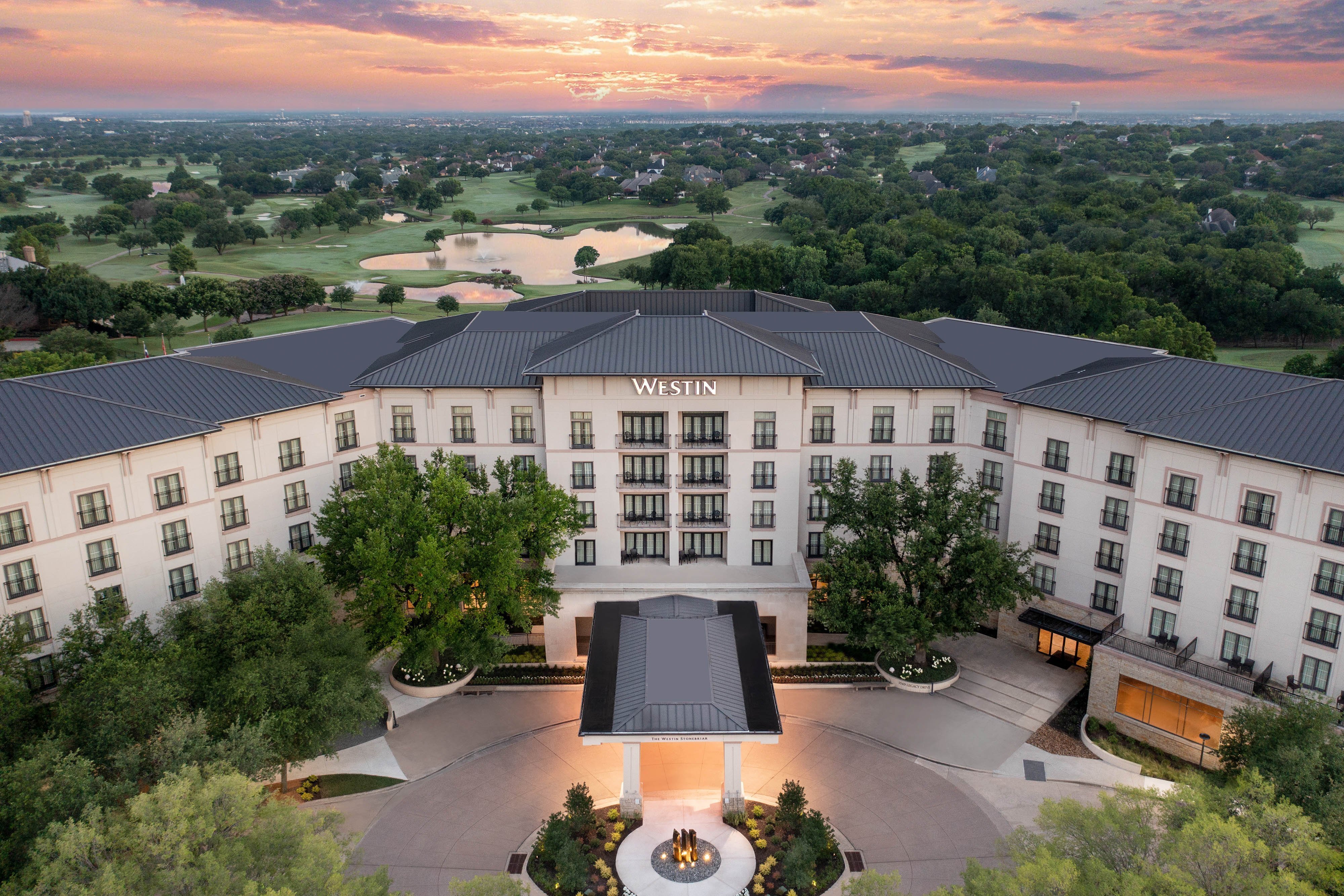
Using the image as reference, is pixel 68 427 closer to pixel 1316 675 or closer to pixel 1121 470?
pixel 1121 470

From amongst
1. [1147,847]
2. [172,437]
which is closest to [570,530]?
[172,437]

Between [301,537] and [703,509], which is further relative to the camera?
[703,509]

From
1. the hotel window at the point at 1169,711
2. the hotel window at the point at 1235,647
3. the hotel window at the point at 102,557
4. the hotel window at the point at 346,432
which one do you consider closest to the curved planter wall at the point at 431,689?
the hotel window at the point at 346,432

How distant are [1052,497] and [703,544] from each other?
21141mm

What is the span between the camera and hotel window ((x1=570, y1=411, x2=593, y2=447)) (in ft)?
177

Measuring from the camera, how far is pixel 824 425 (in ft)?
183

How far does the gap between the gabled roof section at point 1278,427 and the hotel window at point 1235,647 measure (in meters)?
9.45

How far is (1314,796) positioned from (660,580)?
107 feet

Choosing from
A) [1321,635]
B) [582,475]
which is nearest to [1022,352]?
[1321,635]

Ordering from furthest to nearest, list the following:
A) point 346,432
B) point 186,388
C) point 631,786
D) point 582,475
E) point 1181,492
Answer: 1. point 346,432
2. point 582,475
3. point 186,388
4. point 1181,492
5. point 631,786

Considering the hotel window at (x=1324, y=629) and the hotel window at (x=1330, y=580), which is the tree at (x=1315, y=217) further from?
the hotel window at (x=1324, y=629)

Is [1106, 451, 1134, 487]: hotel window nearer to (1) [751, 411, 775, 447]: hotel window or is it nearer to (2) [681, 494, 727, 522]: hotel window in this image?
(1) [751, 411, 775, 447]: hotel window

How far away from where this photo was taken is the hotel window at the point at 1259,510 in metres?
42.8

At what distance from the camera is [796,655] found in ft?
175
